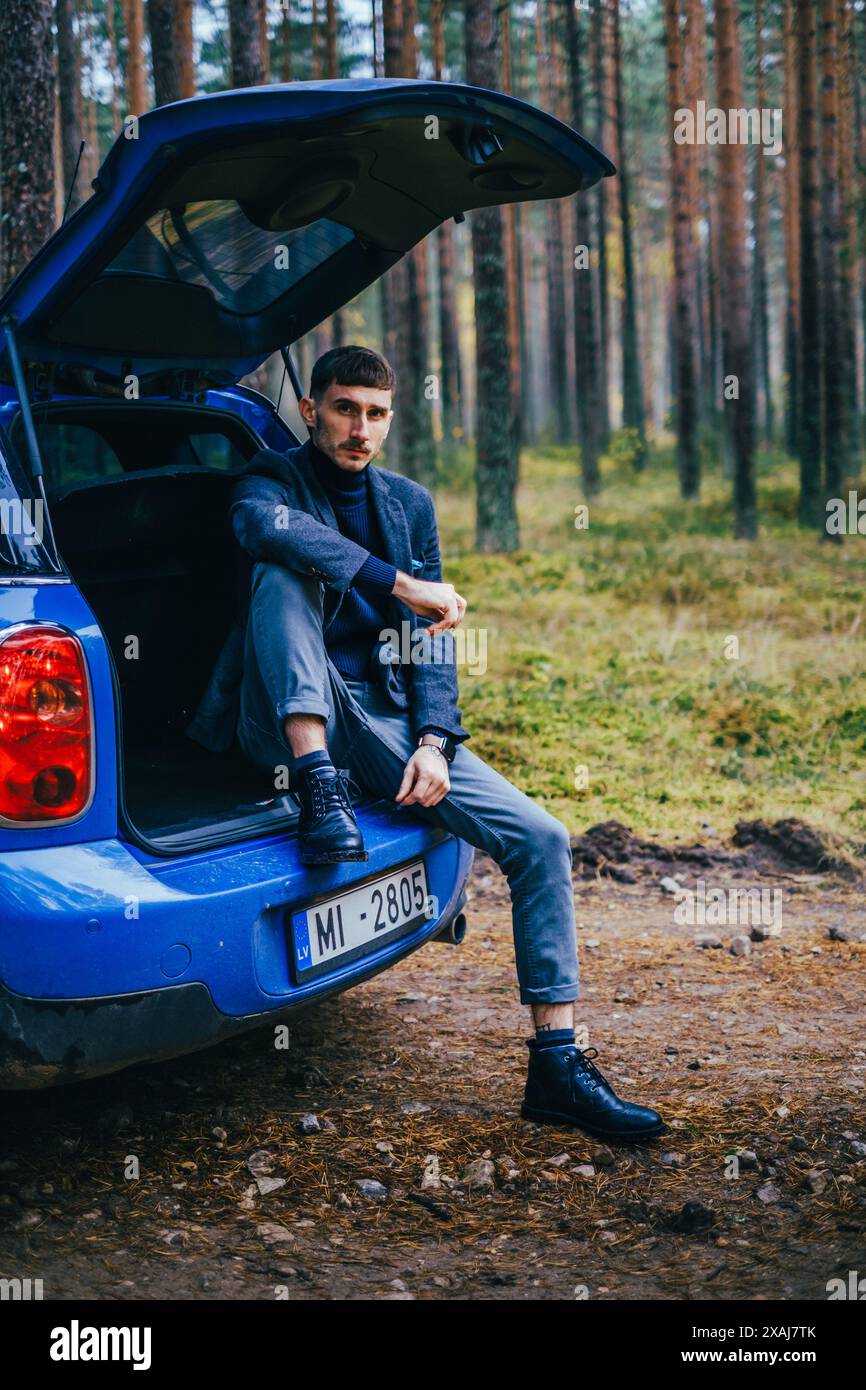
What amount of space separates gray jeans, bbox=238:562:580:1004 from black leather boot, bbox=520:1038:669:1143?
0.50ft

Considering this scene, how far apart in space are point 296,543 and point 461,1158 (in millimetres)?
1590

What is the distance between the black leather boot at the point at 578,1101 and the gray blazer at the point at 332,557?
2.91 feet

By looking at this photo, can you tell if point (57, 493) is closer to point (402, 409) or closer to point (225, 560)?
point (225, 560)

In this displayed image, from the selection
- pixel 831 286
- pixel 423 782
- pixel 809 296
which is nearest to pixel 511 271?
pixel 831 286

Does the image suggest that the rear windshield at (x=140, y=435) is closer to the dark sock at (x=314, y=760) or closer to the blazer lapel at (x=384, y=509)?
the blazer lapel at (x=384, y=509)

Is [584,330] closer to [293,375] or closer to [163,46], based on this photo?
[163,46]

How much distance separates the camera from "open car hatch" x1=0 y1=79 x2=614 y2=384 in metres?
2.75

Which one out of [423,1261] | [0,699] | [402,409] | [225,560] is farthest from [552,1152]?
[402,409]

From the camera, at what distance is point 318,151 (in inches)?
124

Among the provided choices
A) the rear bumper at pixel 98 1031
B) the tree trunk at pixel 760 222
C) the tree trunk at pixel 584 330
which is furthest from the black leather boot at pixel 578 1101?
the tree trunk at pixel 760 222

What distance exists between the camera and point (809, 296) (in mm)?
16344

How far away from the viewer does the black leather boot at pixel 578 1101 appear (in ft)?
10.3

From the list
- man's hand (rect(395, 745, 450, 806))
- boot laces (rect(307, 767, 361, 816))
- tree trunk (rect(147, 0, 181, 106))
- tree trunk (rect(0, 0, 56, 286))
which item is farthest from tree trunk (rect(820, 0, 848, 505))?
boot laces (rect(307, 767, 361, 816))

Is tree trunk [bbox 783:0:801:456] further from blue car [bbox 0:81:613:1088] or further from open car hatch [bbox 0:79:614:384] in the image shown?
blue car [bbox 0:81:613:1088]
